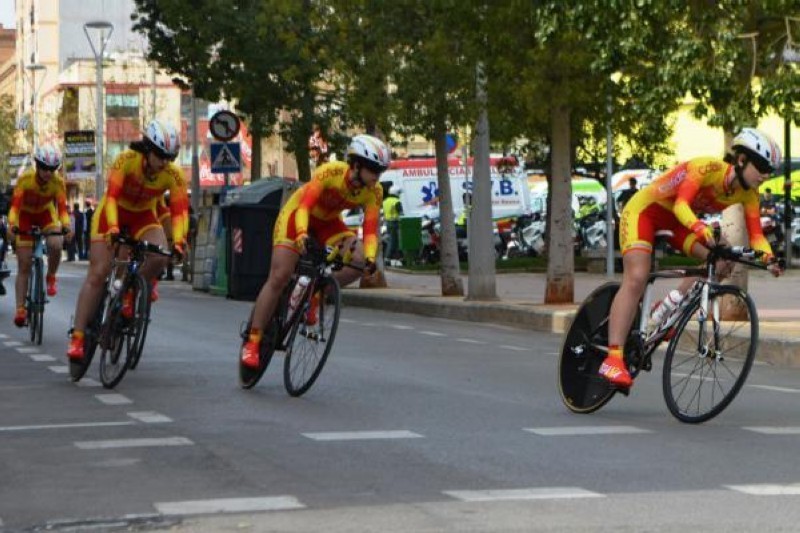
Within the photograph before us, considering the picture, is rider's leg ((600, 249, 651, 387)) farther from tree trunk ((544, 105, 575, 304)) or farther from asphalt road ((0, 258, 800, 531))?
tree trunk ((544, 105, 575, 304))

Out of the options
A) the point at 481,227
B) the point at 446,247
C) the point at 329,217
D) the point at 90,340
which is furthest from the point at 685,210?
the point at 446,247

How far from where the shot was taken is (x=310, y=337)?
541 inches

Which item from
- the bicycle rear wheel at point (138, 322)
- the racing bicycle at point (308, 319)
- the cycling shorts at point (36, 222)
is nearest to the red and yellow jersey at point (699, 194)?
the racing bicycle at point (308, 319)

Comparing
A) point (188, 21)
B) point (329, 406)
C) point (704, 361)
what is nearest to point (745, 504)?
point (704, 361)

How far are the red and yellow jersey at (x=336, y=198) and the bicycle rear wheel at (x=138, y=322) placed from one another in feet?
4.34

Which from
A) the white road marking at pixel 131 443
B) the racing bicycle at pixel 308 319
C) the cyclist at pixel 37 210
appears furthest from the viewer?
the cyclist at pixel 37 210

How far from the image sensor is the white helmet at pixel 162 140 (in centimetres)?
1434

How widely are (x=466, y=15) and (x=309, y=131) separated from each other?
554 inches

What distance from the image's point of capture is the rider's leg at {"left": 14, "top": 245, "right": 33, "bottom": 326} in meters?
20.2

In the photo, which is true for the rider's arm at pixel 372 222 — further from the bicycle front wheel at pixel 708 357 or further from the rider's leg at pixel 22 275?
the rider's leg at pixel 22 275

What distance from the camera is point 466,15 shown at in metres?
25.7

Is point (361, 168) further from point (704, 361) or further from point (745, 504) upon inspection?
point (745, 504)

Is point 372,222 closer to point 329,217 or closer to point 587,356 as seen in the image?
point 329,217

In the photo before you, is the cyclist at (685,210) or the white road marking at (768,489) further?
the cyclist at (685,210)
